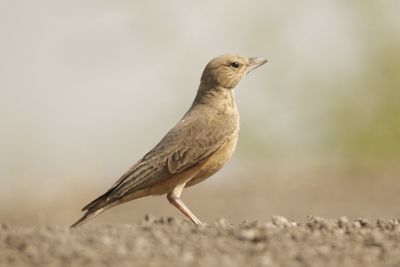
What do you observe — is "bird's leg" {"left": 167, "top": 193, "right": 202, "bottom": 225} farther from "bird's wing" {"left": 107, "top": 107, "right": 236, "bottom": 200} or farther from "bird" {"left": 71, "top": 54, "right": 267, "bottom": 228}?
"bird's wing" {"left": 107, "top": 107, "right": 236, "bottom": 200}

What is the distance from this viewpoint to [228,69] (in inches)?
420

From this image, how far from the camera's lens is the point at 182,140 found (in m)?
9.69

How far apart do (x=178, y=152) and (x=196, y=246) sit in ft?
9.11

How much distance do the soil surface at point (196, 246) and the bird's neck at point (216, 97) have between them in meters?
2.78

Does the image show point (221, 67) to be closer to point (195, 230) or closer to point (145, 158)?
point (145, 158)

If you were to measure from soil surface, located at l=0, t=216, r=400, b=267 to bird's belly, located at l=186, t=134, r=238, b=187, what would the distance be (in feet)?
6.11

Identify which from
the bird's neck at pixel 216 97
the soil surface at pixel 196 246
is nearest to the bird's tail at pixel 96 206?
the soil surface at pixel 196 246

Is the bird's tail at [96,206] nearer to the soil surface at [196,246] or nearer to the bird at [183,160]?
the bird at [183,160]

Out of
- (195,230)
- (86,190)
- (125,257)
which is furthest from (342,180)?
(125,257)

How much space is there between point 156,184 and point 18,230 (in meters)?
2.33

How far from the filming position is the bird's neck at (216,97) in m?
10.4

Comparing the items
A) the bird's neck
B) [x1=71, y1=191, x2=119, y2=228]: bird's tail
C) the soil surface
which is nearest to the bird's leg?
[x1=71, y1=191, x2=119, y2=228]: bird's tail

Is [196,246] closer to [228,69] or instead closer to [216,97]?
[216,97]

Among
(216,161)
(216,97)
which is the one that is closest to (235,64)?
(216,97)
